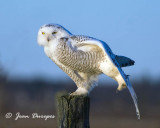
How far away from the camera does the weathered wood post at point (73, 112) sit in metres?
6.00

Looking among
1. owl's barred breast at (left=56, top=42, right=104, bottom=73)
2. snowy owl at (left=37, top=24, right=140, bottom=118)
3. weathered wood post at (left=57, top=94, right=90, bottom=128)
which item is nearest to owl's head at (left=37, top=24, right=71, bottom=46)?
snowy owl at (left=37, top=24, right=140, bottom=118)

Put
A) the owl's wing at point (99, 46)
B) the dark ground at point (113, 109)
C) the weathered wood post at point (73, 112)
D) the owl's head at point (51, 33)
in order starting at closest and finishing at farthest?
the weathered wood post at point (73, 112)
the owl's wing at point (99, 46)
the owl's head at point (51, 33)
the dark ground at point (113, 109)

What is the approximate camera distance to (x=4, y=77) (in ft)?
29.7

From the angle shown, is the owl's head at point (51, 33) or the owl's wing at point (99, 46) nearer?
the owl's wing at point (99, 46)

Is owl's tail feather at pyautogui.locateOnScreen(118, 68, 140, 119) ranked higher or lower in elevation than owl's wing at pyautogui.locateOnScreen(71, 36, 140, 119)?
lower

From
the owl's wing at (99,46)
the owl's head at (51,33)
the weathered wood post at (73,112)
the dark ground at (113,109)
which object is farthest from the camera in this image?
the dark ground at (113,109)

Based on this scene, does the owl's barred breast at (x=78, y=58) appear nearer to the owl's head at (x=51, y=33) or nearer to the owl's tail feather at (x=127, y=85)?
the owl's head at (x=51, y=33)

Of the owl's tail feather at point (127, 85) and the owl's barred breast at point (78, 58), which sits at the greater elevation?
the owl's barred breast at point (78, 58)

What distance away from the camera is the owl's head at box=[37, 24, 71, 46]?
20.9 ft

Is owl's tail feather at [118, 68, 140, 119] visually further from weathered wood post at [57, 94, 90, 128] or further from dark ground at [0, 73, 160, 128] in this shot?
dark ground at [0, 73, 160, 128]

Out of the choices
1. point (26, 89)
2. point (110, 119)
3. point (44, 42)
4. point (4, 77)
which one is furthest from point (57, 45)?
point (26, 89)

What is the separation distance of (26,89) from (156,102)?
10.6m

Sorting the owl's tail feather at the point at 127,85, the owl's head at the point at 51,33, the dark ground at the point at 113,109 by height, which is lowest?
the owl's tail feather at the point at 127,85

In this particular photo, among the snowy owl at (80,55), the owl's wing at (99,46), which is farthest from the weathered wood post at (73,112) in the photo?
the owl's wing at (99,46)
